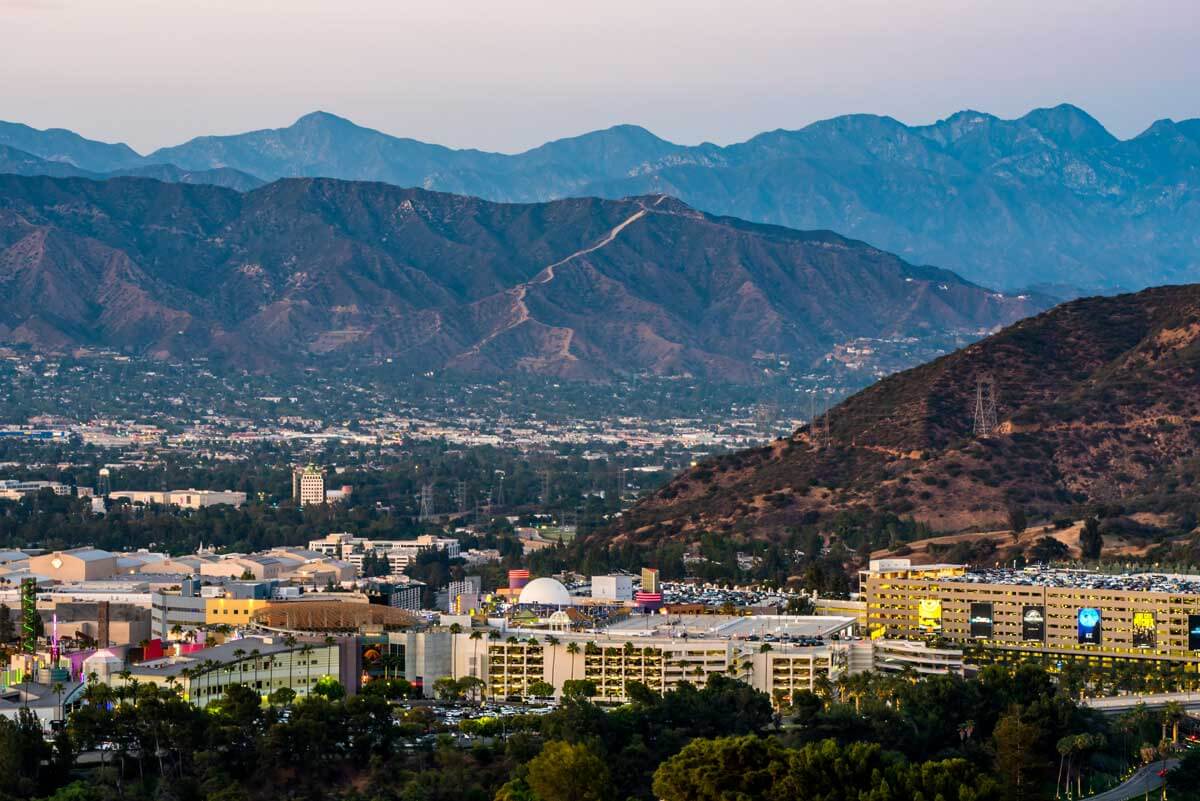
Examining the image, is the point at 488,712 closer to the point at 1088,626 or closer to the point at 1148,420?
the point at 1088,626

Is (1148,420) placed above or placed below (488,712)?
above

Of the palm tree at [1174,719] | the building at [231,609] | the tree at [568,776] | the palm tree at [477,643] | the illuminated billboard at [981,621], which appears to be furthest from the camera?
the illuminated billboard at [981,621]

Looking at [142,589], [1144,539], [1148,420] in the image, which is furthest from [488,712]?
[1148,420]

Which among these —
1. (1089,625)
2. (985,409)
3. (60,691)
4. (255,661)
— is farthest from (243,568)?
(985,409)

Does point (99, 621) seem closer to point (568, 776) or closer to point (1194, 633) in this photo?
point (568, 776)

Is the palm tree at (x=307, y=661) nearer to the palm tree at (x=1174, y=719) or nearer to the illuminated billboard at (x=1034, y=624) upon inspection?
the palm tree at (x=1174, y=719)

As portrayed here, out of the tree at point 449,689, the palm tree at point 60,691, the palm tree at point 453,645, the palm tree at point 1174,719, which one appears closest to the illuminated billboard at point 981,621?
the palm tree at point 1174,719
